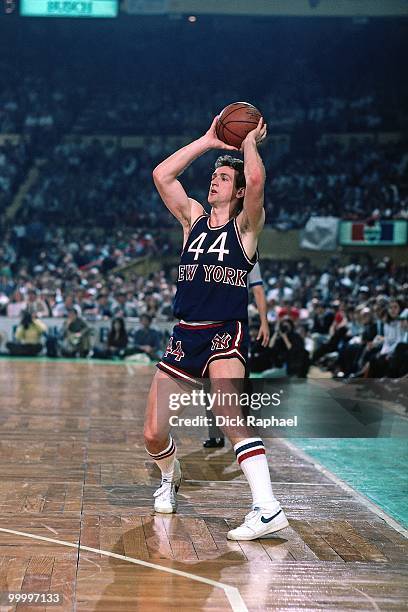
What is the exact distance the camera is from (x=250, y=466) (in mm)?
4781

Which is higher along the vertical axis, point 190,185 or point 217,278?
point 190,185

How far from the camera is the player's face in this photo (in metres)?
5.05

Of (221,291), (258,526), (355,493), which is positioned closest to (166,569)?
(258,526)

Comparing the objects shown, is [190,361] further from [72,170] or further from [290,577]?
[72,170]

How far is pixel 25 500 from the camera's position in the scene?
5.48m

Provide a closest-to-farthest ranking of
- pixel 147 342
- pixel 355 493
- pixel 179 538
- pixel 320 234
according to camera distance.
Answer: pixel 179 538
pixel 355 493
pixel 147 342
pixel 320 234

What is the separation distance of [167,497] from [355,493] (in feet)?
4.45

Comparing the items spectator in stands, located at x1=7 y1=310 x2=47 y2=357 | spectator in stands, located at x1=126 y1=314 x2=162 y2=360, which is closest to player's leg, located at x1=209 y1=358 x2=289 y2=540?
spectator in stands, located at x1=126 y1=314 x2=162 y2=360

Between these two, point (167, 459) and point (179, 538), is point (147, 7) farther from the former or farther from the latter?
point (179, 538)

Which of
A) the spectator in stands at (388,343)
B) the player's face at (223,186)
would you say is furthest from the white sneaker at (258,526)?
the spectator in stands at (388,343)

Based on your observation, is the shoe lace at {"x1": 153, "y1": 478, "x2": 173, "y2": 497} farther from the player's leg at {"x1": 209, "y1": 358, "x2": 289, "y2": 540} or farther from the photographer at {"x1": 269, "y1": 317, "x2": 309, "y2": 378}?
the photographer at {"x1": 269, "y1": 317, "x2": 309, "y2": 378}

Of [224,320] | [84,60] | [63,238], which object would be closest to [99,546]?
[224,320]

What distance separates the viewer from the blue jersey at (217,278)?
A: 4914 millimetres

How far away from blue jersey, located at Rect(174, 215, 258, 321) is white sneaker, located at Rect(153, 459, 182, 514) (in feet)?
3.26
